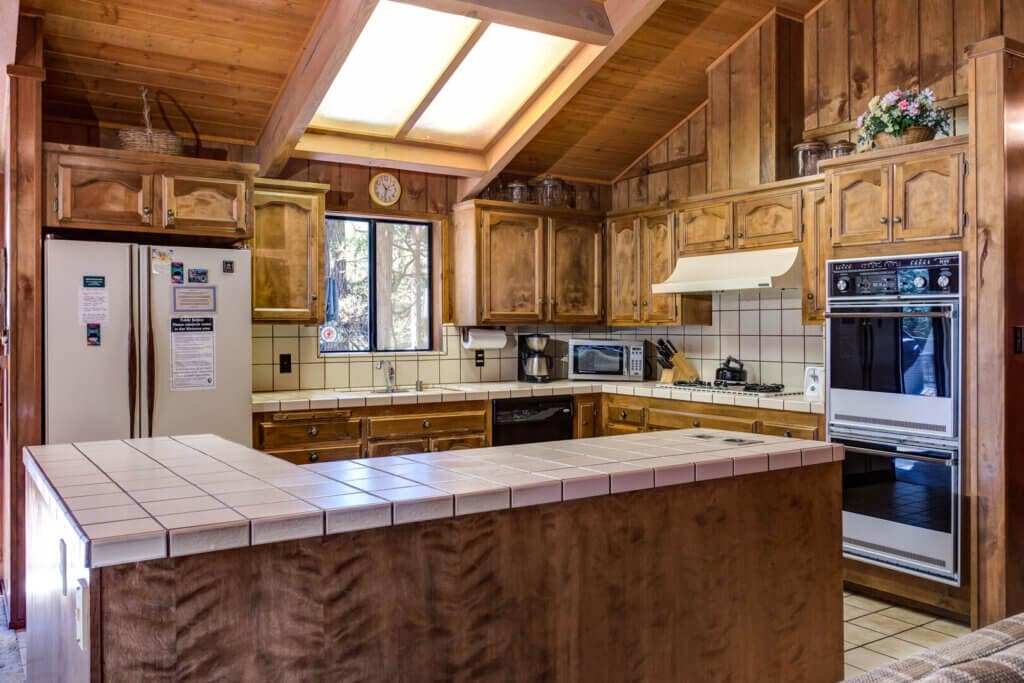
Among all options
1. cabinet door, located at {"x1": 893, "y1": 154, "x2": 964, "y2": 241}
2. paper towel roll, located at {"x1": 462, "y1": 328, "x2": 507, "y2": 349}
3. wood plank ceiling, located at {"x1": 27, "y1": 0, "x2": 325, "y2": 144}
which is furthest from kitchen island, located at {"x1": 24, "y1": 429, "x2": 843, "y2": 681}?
paper towel roll, located at {"x1": 462, "y1": 328, "x2": 507, "y2": 349}

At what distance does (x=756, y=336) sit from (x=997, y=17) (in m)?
2.06

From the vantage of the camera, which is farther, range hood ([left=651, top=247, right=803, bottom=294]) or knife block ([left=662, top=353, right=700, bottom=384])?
knife block ([left=662, top=353, right=700, bottom=384])

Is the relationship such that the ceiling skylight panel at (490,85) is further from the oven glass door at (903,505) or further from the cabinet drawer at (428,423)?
the oven glass door at (903,505)

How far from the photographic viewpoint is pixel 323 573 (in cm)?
147

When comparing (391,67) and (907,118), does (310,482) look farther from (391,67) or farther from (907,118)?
(907,118)

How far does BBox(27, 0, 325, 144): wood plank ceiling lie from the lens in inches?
135

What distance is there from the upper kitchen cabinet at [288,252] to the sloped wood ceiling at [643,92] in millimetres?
1640

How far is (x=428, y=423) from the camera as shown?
4.46 metres

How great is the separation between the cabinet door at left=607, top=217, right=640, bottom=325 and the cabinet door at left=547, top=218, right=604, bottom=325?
0.29 ft

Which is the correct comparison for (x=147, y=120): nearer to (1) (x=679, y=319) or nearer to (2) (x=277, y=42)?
(2) (x=277, y=42)

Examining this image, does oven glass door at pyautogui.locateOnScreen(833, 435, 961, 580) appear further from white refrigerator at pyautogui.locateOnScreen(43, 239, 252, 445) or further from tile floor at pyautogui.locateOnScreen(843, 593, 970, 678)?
white refrigerator at pyautogui.locateOnScreen(43, 239, 252, 445)

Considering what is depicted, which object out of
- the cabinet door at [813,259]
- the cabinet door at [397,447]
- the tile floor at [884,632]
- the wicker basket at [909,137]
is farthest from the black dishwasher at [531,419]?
the wicker basket at [909,137]

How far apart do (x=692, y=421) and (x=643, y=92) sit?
2124mm

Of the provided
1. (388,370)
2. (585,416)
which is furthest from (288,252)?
(585,416)
